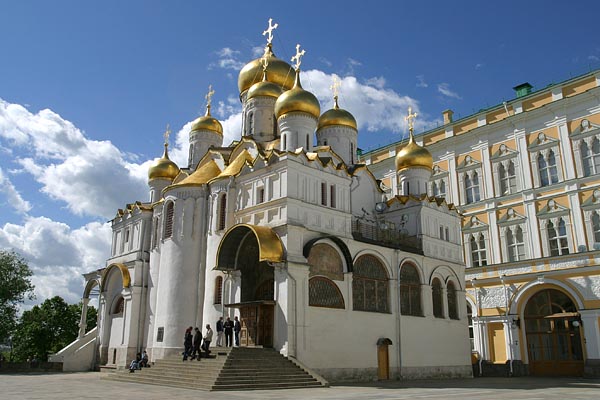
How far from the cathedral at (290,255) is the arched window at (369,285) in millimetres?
65

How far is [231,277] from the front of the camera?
19922 mm

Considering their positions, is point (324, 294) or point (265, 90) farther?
point (265, 90)

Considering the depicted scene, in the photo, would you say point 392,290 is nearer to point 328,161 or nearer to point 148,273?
point 328,161

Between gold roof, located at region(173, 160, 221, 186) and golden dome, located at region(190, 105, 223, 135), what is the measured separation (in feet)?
14.2

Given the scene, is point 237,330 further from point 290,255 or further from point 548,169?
point 548,169

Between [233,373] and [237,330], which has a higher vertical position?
[237,330]

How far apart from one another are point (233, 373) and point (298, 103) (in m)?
11.9

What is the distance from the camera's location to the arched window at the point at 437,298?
23828mm

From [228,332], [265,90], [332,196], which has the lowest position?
[228,332]

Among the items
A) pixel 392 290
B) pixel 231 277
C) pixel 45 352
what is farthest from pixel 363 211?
pixel 45 352

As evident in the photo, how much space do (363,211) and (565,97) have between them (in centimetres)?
1154

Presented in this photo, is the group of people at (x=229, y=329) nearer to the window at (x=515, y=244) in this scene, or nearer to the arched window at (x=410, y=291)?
the arched window at (x=410, y=291)

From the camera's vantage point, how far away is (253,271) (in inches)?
804

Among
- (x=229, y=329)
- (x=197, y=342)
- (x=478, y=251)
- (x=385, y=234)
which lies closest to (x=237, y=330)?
(x=229, y=329)
